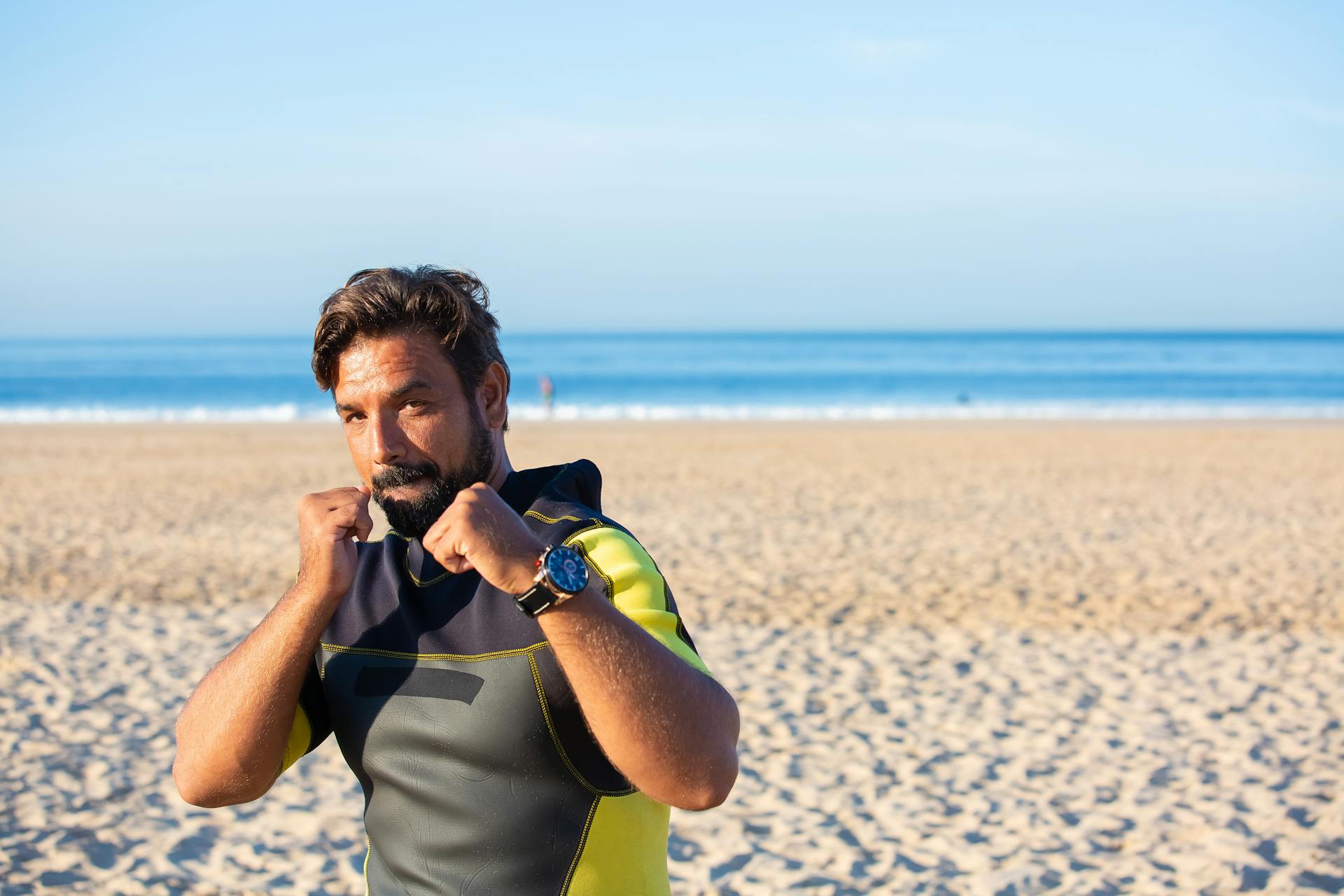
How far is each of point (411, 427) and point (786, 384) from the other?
62567 mm

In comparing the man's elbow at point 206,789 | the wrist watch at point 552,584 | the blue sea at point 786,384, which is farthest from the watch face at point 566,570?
the blue sea at point 786,384

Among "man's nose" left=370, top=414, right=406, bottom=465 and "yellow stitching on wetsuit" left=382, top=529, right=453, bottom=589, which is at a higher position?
"man's nose" left=370, top=414, right=406, bottom=465

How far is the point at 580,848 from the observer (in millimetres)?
1785

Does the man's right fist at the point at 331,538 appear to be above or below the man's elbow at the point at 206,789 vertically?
above

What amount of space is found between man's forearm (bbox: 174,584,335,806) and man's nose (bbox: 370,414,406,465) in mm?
247

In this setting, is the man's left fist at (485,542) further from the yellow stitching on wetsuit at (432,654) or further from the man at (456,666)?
the yellow stitching on wetsuit at (432,654)

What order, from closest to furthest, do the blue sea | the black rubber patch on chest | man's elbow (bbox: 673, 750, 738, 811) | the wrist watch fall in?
the wrist watch
man's elbow (bbox: 673, 750, 738, 811)
the black rubber patch on chest
the blue sea

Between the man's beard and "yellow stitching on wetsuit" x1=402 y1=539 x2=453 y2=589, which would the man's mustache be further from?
"yellow stitching on wetsuit" x1=402 y1=539 x2=453 y2=589

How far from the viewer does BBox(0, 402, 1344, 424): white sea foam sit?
34500 mm

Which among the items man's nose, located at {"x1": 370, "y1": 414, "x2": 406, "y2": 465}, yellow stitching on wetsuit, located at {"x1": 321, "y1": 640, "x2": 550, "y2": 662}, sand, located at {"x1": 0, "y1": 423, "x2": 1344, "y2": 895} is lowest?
sand, located at {"x1": 0, "y1": 423, "x2": 1344, "y2": 895}

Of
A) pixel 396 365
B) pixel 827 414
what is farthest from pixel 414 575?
pixel 827 414

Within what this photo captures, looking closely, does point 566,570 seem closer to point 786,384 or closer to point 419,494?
point 419,494

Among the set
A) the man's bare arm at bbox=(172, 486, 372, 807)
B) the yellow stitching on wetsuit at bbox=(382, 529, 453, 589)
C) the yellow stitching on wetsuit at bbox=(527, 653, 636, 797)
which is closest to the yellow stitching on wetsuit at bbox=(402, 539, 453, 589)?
the yellow stitching on wetsuit at bbox=(382, 529, 453, 589)

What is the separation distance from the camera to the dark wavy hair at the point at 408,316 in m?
1.88
